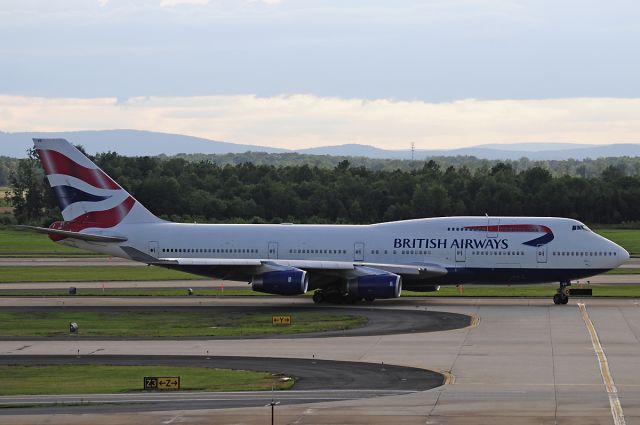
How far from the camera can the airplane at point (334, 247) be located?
202 ft

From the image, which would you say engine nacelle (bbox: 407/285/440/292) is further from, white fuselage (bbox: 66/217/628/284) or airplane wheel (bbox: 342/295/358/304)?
airplane wheel (bbox: 342/295/358/304)

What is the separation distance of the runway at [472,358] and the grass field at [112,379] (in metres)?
3.67

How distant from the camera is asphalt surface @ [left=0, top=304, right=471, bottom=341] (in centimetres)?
Answer: 5009

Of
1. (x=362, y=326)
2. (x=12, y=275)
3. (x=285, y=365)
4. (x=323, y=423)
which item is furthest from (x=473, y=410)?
(x=12, y=275)

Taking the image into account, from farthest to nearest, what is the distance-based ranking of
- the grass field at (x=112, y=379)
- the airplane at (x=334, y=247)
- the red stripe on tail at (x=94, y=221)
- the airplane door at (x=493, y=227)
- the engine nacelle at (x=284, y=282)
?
1. the red stripe on tail at (x=94, y=221)
2. the airplane door at (x=493, y=227)
3. the airplane at (x=334, y=247)
4. the engine nacelle at (x=284, y=282)
5. the grass field at (x=112, y=379)

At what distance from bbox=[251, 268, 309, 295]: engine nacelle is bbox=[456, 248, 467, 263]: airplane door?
869 centimetres

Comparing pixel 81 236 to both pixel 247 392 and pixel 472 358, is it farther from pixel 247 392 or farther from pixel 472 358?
pixel 247 392

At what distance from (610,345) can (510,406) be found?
14.9 m

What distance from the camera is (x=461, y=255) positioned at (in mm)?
62906

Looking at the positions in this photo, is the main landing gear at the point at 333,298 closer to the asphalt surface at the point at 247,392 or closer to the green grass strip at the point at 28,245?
the asphalt surface at the point at 247,392

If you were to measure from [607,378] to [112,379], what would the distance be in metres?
16.4

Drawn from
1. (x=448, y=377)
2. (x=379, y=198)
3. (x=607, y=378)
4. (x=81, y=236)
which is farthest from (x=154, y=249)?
(x=379, y=198)

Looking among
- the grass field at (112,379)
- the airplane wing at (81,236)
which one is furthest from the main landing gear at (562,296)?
the grass field at (112,379)

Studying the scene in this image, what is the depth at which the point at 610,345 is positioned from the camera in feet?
150
